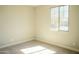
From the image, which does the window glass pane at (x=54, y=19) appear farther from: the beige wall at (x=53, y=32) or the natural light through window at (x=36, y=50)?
the natural light through window at (x=36, y=50)

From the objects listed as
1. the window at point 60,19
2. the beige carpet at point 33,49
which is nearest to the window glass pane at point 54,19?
the window at point 60,19

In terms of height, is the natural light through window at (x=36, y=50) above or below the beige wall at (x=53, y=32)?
below

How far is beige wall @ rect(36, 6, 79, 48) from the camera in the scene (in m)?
1.39

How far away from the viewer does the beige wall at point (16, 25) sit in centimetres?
134

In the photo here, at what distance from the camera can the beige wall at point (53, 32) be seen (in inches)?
54.8

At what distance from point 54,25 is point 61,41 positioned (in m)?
0.26

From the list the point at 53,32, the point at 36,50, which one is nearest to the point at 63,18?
the point at 53,32

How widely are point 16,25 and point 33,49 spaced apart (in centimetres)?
43

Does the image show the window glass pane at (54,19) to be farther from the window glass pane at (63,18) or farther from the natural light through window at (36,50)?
the natural light through window at (36,50)

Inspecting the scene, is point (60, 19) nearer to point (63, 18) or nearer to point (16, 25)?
point (63, 18)

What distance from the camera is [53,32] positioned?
1474mm

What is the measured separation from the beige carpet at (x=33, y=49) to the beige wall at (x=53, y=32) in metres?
0.09
